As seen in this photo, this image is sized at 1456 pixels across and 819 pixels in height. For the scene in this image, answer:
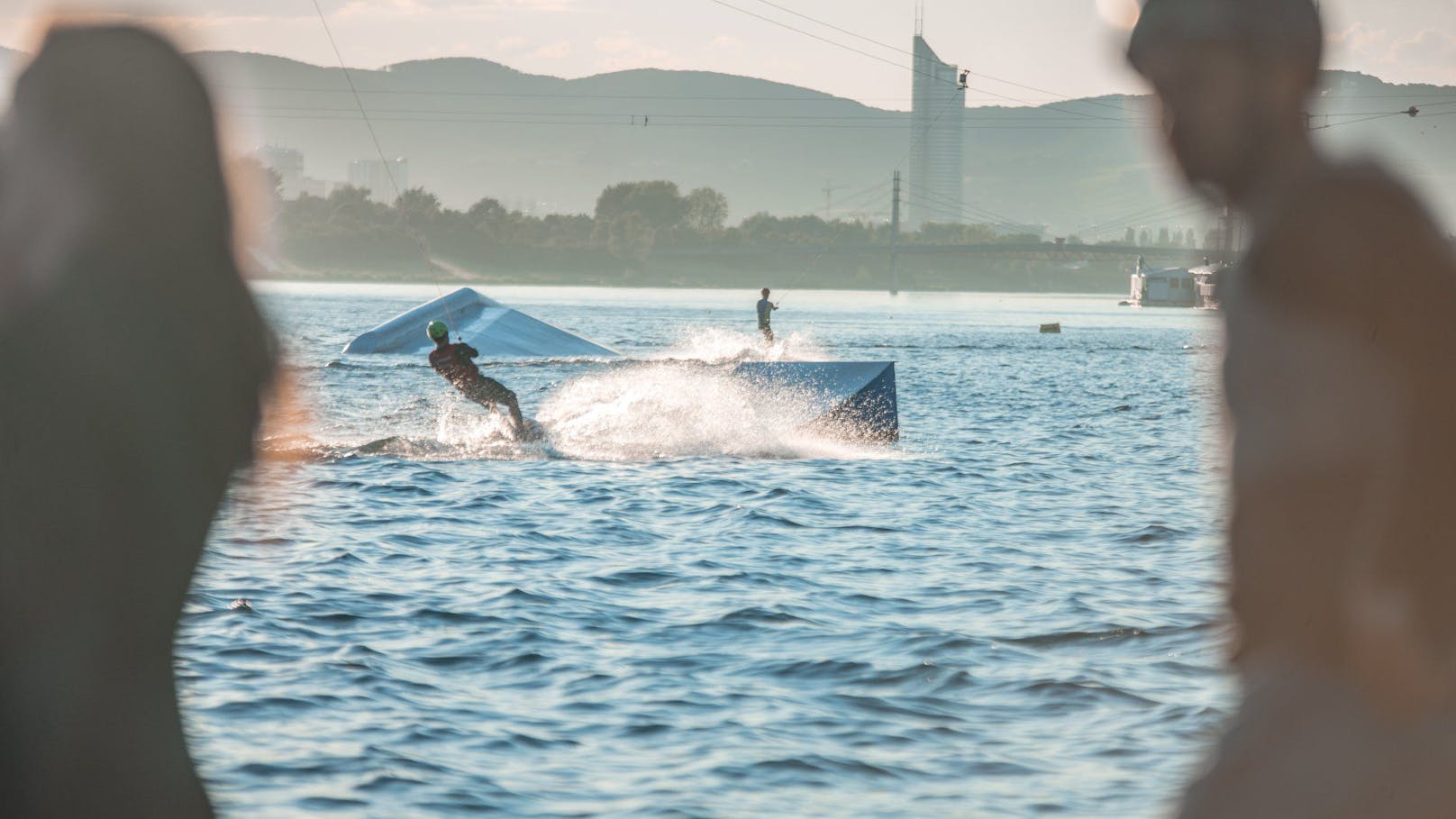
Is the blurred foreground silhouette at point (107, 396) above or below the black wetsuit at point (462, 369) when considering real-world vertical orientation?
above

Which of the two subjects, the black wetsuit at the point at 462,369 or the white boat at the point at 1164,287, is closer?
the black wetsuit at the point at 462,369

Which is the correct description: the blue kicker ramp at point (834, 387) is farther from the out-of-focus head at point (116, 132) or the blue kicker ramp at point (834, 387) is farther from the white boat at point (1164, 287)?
the white boat at point (1164, 287)

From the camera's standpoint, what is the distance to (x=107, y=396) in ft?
6.98

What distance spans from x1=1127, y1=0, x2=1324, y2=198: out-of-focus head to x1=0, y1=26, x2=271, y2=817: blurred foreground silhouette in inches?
52.8

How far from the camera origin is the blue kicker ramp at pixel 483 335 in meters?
46.7

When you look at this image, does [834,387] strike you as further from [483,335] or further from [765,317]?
[483,335]

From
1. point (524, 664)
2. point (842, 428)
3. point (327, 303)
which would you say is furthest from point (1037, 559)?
point (327, 303)

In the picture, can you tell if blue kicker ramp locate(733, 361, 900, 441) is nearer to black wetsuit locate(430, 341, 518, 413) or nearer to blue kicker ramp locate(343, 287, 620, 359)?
black wetsuit locate(430, 341, 518, 413)

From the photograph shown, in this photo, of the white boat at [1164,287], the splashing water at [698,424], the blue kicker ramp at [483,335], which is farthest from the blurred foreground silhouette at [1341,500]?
the white boat at [1164,287]

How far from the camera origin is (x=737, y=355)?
39188 mm

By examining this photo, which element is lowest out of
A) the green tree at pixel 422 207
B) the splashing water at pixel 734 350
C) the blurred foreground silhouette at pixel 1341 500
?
the splashing water at pixel 734 350

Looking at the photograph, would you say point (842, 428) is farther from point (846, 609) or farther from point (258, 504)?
point (258, 504)

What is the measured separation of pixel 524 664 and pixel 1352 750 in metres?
7.32

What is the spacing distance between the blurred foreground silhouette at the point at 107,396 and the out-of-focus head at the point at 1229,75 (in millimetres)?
1342
